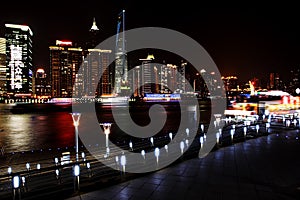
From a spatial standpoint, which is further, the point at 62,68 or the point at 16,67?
the point at 62,68

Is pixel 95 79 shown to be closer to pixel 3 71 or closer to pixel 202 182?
pixel 3 71

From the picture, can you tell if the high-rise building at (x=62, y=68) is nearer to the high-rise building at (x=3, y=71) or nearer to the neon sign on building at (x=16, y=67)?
the neon sign on building at (x=16, y=67)

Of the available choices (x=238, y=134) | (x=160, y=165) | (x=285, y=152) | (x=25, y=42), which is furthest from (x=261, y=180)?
(x=25, y=42)

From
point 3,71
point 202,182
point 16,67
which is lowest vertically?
point 202,182

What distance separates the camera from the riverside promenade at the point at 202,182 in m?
6.69

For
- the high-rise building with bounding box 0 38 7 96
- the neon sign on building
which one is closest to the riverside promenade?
the neon sign on building

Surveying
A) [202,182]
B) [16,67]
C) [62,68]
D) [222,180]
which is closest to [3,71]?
[16,67]

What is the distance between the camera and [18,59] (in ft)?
601

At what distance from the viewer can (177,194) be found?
668 cm

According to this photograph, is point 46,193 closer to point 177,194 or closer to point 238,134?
point 177,194

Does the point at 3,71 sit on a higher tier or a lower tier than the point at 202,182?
higher

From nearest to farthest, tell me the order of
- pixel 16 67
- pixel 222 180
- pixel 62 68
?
1. pixel 222 180
2. pixel 16 67
3. pixel 62 68

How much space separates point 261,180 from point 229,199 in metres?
1.95

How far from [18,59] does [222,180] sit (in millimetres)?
204669
